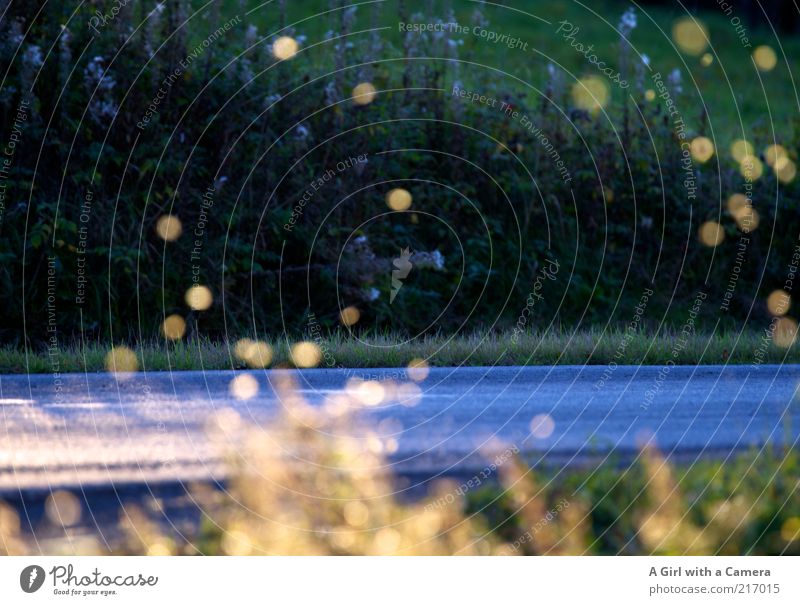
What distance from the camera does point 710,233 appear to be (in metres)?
10.5

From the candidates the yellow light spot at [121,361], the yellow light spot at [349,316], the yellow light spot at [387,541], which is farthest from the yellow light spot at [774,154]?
the yellow light spot at [387,541]

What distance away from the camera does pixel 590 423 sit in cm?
512

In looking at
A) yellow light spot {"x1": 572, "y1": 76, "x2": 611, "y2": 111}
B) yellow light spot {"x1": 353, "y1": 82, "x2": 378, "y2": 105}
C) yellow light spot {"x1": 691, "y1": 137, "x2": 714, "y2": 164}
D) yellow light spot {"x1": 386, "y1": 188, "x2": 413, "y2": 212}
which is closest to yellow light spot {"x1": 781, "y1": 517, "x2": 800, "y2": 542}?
yellow light spot {"x1": 386, "y1": 188, "x2": 413, "y2": 212}

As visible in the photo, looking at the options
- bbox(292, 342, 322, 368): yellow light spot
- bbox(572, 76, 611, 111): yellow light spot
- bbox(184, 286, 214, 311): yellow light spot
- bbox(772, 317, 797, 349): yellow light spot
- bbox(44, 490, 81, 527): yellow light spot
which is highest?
bbox(572, 76, 611, 111): yellow light spot

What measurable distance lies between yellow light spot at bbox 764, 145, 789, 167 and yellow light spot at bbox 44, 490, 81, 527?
8.79 metres

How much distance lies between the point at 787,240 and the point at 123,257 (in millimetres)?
6285

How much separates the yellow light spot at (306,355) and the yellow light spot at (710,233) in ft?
15.6

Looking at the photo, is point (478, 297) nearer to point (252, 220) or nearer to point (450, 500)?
point (252, 220)

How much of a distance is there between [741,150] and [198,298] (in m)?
5.73

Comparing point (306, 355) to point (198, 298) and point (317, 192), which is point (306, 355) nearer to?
point (198, 298)

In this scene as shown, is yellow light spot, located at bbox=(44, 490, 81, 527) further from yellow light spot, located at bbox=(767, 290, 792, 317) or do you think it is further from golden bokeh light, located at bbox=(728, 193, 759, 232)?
golden bokeh light, located at bbox=(728, 193, 759, 232)

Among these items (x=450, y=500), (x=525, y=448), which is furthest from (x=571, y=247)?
(x=450, y=500)

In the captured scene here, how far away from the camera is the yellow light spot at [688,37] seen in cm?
1723

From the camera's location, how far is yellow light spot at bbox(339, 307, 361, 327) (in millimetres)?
9297
